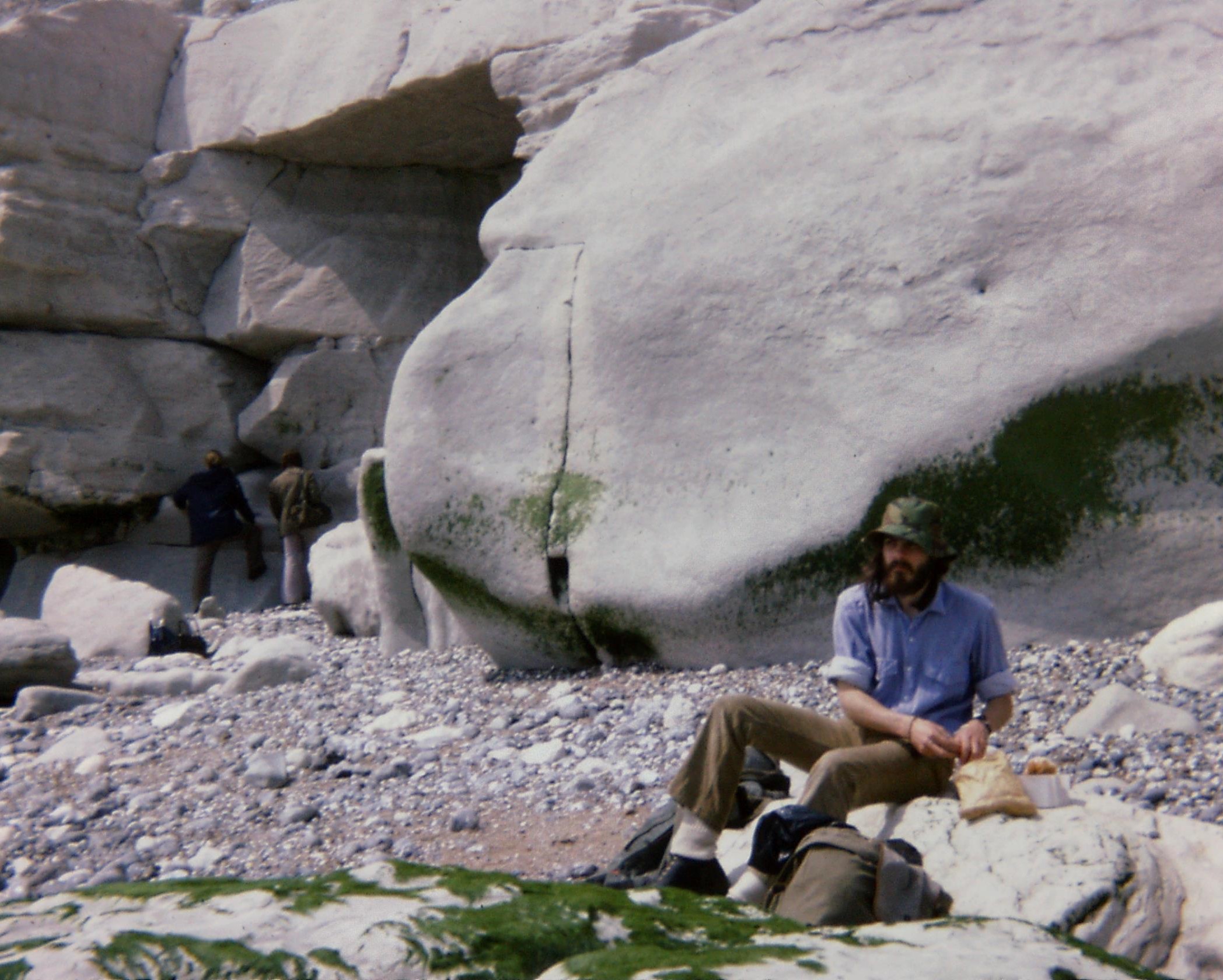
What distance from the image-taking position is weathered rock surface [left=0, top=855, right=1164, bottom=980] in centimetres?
180

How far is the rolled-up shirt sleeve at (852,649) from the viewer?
343 cm

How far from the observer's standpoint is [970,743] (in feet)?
10.4

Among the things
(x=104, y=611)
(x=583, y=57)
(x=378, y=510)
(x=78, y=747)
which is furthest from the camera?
(x=104, y=611)

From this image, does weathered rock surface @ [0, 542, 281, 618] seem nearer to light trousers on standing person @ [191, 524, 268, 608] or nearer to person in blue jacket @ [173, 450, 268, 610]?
light trousers on standing person @ [191, 524, 268, 608]

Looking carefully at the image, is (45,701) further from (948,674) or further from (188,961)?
(188,961)

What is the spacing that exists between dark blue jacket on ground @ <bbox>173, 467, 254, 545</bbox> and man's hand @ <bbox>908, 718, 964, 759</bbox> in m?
8.02

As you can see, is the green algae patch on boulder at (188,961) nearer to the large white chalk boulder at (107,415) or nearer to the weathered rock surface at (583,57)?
the weathered rock surface at (583,57)

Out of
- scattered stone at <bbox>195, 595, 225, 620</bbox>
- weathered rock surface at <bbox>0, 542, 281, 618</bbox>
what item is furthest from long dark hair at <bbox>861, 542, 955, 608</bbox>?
weathered rock surface at <bbox>0, 542, 281, 618</bbox>

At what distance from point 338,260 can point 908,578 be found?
324 inches

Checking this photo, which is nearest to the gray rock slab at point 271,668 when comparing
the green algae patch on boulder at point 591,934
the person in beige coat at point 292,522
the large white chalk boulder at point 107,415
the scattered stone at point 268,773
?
the scattered stone at point 268,773

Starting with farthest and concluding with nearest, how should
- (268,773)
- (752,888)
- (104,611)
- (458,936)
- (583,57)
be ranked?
(104,611) → (583,57) → (268,773) → (752,888) → (458,936)

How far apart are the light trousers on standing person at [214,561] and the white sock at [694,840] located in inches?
307

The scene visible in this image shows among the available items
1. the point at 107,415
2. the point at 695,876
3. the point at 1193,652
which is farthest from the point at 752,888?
the point at 107,415

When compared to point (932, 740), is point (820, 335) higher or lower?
higher
